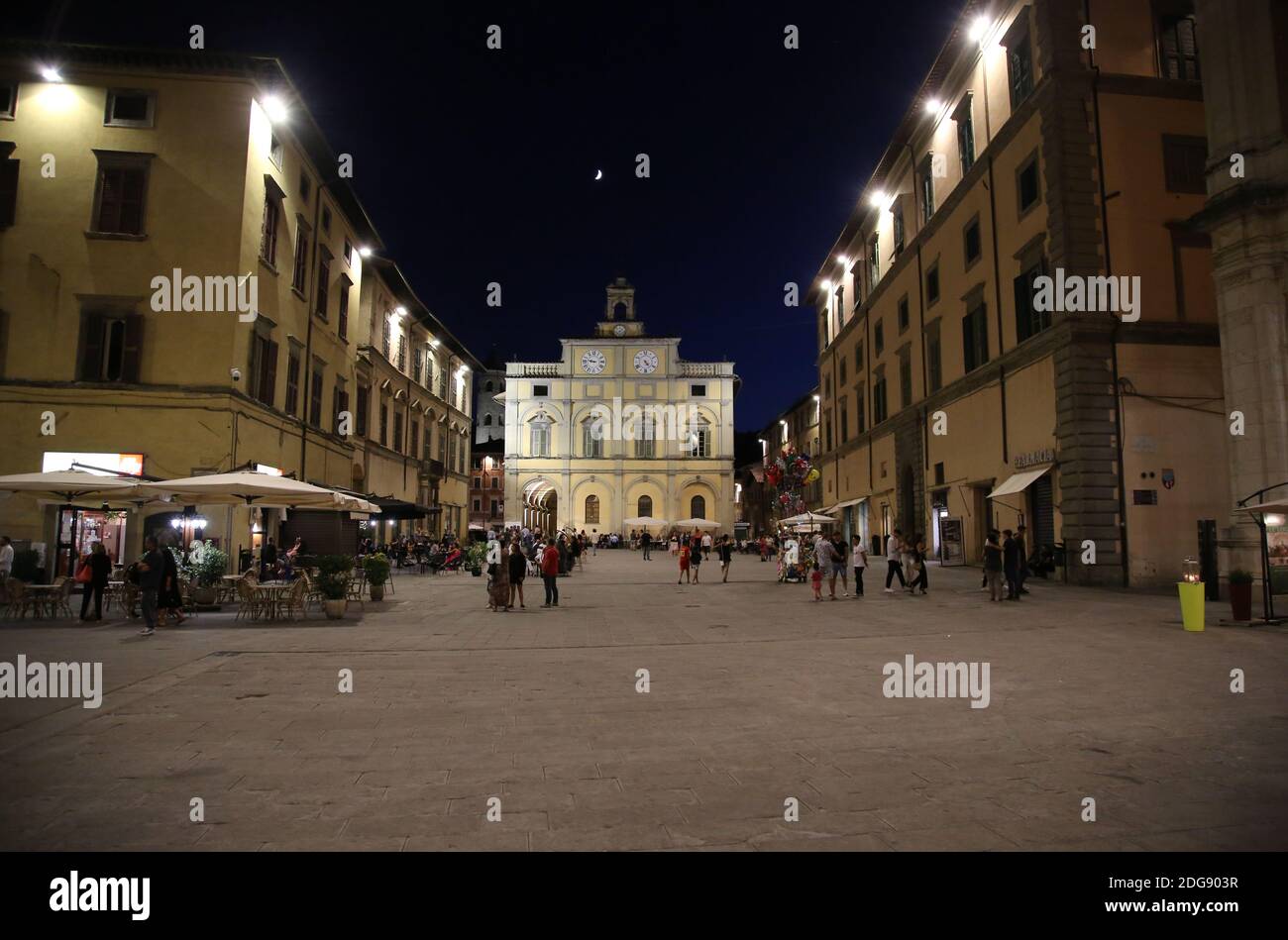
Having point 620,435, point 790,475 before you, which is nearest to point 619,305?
point 620,435

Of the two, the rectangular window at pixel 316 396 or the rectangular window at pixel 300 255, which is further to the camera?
the rectangular window at pixel 316 396

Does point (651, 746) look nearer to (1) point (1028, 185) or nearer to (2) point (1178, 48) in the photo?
(1) point (1028, 185)

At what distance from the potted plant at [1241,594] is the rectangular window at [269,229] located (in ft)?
76.4

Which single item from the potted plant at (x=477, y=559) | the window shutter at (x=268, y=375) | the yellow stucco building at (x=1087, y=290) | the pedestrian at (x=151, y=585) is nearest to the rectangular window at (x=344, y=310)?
the window shutter at (x=268, y=375)

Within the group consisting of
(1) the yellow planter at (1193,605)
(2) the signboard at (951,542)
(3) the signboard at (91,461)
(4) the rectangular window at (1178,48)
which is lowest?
(1) the yellow planter at (1193,605)

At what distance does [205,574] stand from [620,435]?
49.4 meters

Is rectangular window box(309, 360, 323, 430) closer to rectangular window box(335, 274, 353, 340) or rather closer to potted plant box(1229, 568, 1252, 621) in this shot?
rectangular window box(335, 274, 353, 340)

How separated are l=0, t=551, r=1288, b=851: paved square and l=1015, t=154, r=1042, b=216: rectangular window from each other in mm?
13618

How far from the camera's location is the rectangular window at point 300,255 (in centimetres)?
2378

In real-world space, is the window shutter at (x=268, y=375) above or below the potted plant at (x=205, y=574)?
above

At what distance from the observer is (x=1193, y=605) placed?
10.6 metres

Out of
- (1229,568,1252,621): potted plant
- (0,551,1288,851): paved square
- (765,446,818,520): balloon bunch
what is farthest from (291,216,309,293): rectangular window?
(1229,568,1252,621): potted plant

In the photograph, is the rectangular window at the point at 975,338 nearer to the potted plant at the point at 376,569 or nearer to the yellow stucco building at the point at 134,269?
the potted plant at the point at 376,569

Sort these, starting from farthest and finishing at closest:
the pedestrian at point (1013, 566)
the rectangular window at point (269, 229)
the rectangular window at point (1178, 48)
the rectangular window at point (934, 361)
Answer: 1. the rectangular window at point (934, 361)
2. the rectangular window at point (269, 229)
3. the rectangular window at point (1178, 48)
4. the pedestrian at point (1013, 566)
